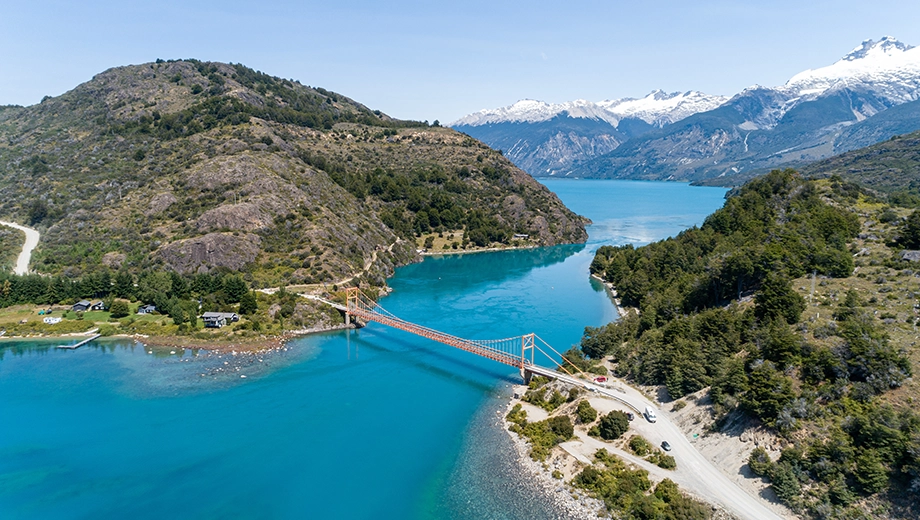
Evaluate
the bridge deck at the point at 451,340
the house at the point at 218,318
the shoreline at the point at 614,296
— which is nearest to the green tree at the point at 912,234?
the shoreline at the point at 614,296

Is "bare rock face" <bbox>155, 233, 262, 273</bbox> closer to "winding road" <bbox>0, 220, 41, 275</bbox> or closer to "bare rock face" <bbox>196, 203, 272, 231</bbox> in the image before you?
"bare rock face" <bbox>196, 203, 272, 231</bbox>

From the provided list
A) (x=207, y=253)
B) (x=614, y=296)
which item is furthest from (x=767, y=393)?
(x=207, y=253)

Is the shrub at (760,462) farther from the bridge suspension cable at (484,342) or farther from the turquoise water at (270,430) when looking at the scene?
the bridge suspension cable at (484,342)

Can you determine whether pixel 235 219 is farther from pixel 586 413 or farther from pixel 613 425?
pixel 613 425

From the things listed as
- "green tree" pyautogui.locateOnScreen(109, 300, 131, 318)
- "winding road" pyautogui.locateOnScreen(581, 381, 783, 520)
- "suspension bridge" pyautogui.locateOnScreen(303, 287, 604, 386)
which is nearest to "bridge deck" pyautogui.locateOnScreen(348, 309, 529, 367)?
"suspension bridge" pyautogui.locateOnScreen(303, 287, 604, 386)

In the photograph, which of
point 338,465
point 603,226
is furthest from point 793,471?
point 603,226

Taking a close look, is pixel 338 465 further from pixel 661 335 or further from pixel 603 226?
pixel 603 226

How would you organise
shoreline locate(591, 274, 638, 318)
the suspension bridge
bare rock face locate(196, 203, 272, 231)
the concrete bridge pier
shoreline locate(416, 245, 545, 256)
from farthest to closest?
shoreline locate(416, 245, 545, 256) → bare rock face locate(196, 203, 272, 231) → shoreline locate(591, 274, 638, 318) → the concrete bridge pier → the suspension bridge
